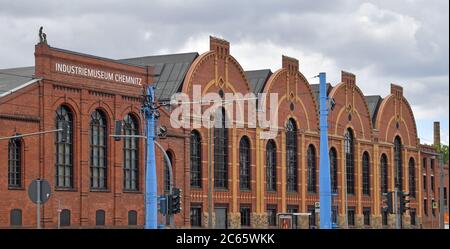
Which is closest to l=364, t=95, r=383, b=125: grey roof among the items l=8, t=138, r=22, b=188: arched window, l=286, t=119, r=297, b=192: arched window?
l=286, t=119, r=297, b=192: arched window

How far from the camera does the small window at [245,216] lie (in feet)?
235

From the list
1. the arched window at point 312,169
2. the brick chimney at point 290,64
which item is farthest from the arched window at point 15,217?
the arched window at point 312,169

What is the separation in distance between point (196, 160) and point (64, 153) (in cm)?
1374

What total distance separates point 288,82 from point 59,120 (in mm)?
27485

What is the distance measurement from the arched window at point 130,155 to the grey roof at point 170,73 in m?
6.31

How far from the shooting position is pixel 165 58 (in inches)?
2899

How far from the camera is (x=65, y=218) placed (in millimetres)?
54812

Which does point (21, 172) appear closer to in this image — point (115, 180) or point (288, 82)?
point (115, 180)

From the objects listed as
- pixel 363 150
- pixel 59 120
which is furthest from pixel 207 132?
pixel 363 150

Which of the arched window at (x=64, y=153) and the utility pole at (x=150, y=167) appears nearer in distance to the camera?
the utility pole at (x=150, y=167)

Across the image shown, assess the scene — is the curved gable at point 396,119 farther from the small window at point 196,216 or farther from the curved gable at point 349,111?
the small window at point 196,216

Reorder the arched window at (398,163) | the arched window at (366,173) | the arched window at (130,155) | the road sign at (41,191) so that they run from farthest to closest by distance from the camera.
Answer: the arched window at (398,163), the arched window at (366,173), the arched window at (130,155), the road sign at (41,191)

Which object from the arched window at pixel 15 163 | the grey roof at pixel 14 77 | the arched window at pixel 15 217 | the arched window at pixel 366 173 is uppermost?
the grey roof at pixel 14 77

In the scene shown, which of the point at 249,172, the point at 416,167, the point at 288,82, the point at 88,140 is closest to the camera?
the point at 88,140
